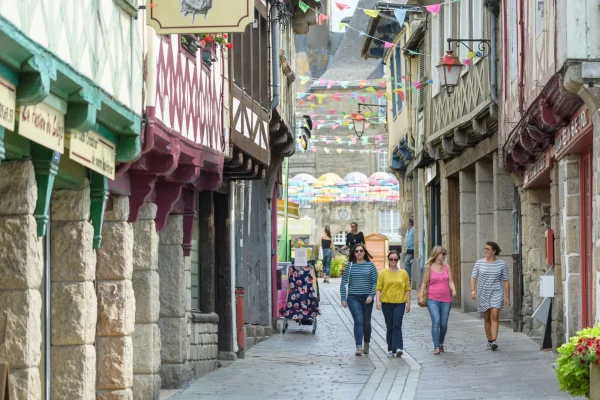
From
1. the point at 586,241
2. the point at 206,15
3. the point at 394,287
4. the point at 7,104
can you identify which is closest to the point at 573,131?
the point at 586,241

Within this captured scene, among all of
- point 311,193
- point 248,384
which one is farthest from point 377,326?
point 311,193

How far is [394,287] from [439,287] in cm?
55

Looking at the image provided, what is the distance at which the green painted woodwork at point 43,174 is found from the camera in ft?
29.4

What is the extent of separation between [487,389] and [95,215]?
4.31 metres

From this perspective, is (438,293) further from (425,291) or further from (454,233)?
(454,233)

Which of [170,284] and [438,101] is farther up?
[438,101]

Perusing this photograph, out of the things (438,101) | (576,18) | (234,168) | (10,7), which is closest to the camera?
(10,7)

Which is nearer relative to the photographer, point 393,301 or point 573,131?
point 573,131

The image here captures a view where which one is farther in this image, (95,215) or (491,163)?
(491,163)

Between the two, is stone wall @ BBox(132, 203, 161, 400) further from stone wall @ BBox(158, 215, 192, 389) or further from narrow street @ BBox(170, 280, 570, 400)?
stone wall @ BBox(158, 215, 192, 389)

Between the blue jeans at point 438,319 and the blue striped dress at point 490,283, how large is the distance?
433 millimetres

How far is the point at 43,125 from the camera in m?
8.54

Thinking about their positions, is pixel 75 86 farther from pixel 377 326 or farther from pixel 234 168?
pixel 377 326

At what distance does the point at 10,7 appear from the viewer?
23.7 ft
